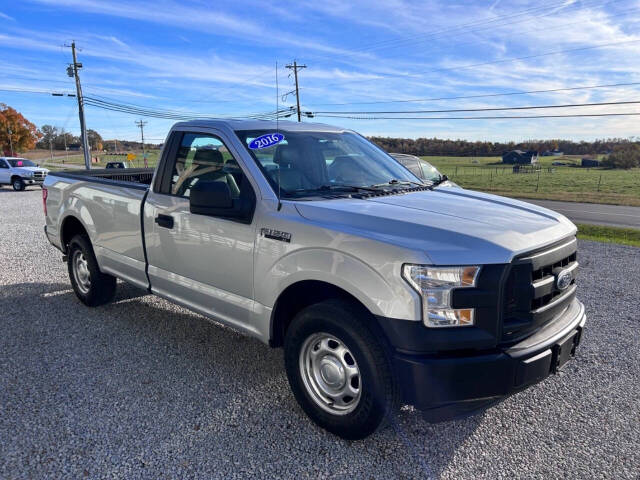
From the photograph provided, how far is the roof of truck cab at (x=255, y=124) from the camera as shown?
384 centimetres

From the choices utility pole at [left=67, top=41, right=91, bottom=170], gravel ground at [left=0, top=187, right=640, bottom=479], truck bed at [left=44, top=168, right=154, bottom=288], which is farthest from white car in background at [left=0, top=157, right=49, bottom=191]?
gravel ground at [left=0, top=187, right=640, bottom=479]

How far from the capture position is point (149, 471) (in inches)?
107

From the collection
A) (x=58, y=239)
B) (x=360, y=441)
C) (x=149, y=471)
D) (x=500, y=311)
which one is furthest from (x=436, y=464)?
(x=58, y=239)

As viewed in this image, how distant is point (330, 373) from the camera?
9.89ft

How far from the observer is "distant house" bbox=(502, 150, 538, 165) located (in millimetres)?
97812

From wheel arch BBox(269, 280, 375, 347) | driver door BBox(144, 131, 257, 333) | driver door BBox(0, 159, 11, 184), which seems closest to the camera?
wheel arch BBox(269, 280, 375, 347)

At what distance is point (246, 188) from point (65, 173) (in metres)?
3.64

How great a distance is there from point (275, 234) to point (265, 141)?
87 cm

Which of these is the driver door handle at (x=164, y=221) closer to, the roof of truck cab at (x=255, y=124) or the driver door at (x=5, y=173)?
the roof of truck cab at (x=255, y=124)

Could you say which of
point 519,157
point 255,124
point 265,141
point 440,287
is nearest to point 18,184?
point 255,124

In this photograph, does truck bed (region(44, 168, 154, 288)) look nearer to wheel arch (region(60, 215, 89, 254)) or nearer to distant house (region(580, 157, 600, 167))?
wheel arch (region(60, 215, 89, 254))

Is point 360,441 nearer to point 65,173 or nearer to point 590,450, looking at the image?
point 590,450

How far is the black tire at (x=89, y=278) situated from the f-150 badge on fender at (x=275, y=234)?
2.85 meters

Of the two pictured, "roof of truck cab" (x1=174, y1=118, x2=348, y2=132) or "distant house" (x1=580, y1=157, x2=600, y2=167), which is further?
"distant house" (x1=580, y1=157, x2=600, y2=167)
